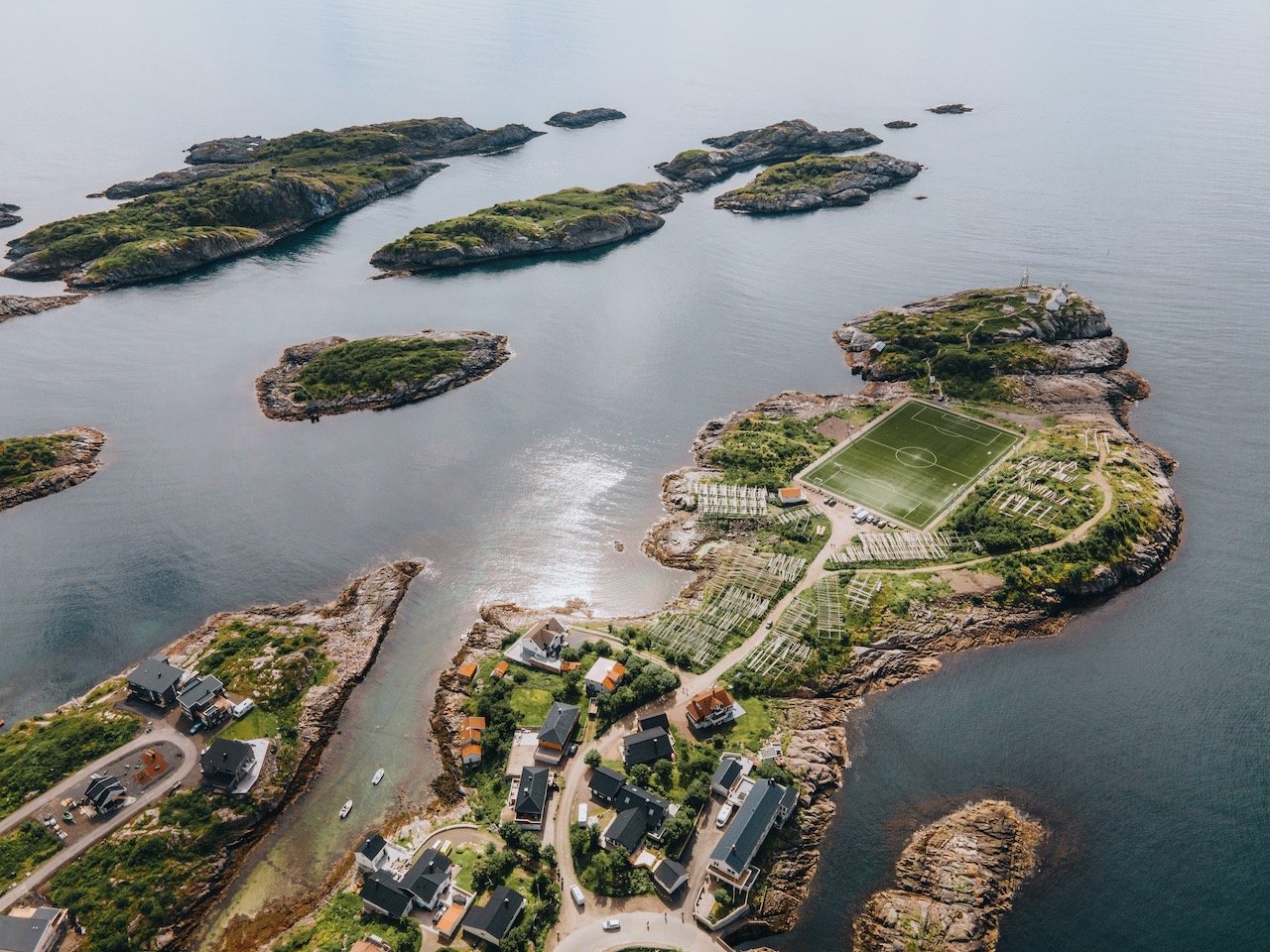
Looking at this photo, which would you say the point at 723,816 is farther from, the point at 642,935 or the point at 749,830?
the point at 642,935

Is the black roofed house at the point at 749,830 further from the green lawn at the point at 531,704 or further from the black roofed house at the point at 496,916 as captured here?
the green lawn at the point at 531,704

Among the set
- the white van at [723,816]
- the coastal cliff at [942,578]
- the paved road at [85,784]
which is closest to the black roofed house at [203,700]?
the paved road at [85,784]

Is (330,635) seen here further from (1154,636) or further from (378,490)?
(1154,636)

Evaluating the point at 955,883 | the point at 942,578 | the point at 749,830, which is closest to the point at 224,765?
the point at 749,830

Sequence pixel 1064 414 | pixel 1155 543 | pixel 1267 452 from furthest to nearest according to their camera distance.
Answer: pixel 1064 414
pixel 1267 452
pixel 1155 543

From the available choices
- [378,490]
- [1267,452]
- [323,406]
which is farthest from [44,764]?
[1267,452]

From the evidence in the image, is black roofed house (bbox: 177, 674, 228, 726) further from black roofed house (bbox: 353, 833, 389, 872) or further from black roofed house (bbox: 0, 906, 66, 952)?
black roofed house (bbox: 353, 833, 389, 872)
